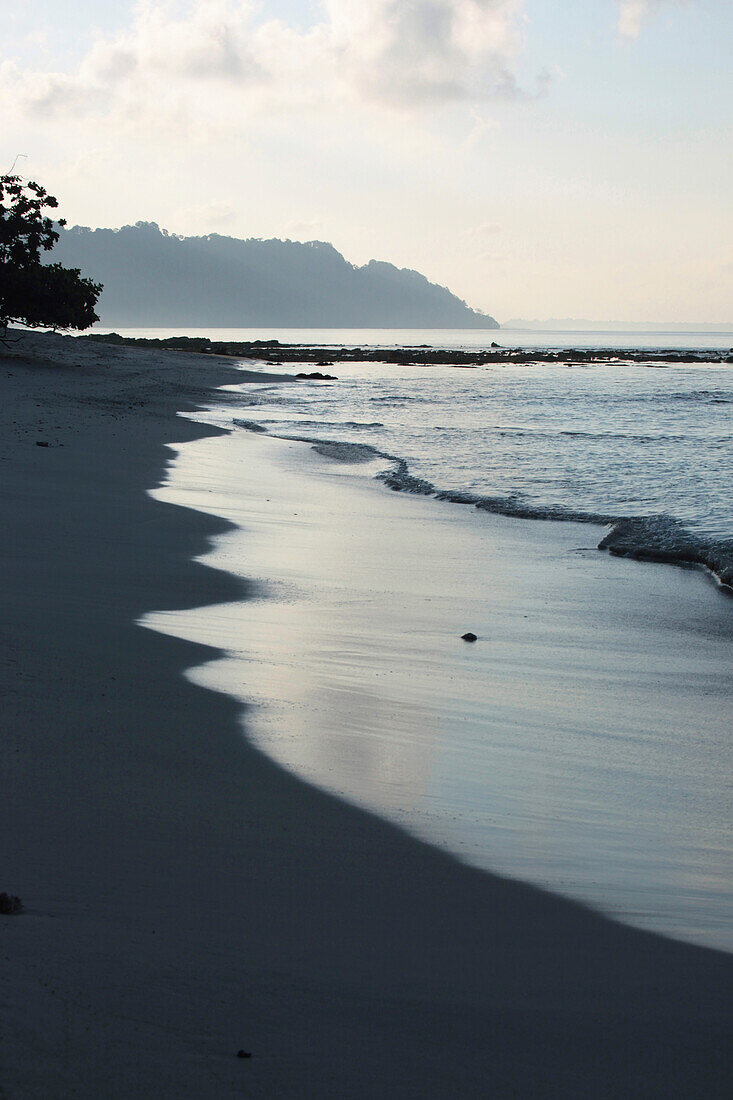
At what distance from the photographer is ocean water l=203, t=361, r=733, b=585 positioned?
13570mm

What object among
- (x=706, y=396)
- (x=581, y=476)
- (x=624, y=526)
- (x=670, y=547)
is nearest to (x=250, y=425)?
(x=581, y=476)

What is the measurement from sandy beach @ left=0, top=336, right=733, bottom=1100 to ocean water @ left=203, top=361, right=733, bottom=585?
7152 mm

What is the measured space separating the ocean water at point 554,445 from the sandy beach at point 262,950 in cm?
715

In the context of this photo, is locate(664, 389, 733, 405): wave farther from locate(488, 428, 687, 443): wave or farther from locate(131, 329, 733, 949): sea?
locate(488, 428, 687, 443): wave

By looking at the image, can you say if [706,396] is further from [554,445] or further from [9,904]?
[9,904]

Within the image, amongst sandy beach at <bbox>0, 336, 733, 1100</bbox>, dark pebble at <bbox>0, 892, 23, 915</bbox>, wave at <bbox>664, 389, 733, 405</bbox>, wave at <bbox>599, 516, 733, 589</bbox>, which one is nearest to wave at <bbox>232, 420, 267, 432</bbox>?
wave at <bbox>599, 516, 733, 589</bbox>

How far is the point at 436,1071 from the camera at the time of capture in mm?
2395

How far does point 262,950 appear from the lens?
111 inches

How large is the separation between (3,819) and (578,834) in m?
2.31

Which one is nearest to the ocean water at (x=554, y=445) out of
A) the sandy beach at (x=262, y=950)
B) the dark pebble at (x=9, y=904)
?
the sandy beach at (x=262, y=950)

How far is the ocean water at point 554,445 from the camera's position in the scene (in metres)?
13.6

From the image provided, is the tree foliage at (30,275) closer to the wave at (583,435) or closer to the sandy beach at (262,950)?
the wave at (583,435)

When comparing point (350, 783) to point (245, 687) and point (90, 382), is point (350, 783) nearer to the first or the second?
point (245, 687)

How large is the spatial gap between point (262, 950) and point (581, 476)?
1627 centimetres
